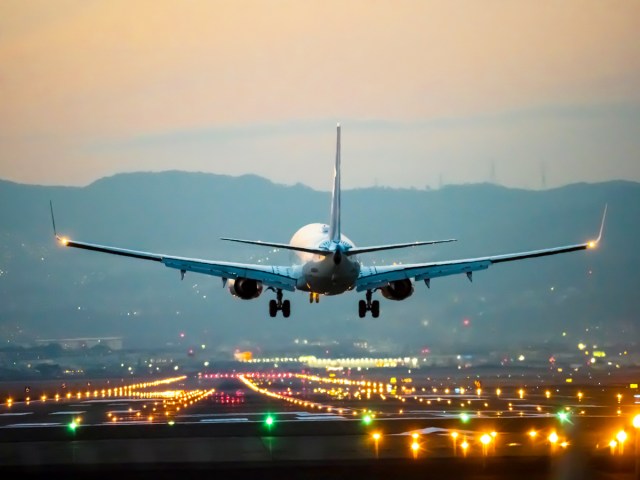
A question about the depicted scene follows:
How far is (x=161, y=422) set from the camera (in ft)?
222

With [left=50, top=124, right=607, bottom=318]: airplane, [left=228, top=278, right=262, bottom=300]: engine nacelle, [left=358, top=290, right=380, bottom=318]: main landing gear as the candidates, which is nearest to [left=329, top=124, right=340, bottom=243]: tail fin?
[left=50, top=124, right=607, bottom=318]: airplane

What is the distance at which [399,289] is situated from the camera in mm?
78375

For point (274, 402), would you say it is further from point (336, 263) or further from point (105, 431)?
point (105, 431)

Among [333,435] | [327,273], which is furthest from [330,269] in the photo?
[333,435]

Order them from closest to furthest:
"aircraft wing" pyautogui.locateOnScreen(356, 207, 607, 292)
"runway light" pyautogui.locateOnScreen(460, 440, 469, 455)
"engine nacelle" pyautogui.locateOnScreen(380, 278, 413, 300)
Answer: "runway light" pyautogui.locateOnScreen(460, 440, 469, 455)
"aircraft wing" pyautogui.locateOnScreen(356, 207, 607, 292)
"engine nacelle" pyautogui.locateOnScreen(380, 278, 413, 300)

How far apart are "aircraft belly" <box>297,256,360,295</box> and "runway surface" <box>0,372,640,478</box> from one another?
7.49 metres

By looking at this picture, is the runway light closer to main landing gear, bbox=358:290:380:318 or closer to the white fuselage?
the white fuselage

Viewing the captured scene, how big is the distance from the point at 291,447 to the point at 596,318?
150 metres

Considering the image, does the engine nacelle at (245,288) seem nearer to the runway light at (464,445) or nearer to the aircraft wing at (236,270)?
the aircraft wing at (236,270)

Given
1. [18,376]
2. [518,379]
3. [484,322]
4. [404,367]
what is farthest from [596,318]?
[18,376]

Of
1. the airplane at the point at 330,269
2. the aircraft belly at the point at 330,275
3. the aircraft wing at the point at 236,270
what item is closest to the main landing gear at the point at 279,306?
the airplane at the point at 330,269

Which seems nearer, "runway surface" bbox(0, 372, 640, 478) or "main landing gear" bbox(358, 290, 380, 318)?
"runway surface" bbox(0, 372, 640, 478)

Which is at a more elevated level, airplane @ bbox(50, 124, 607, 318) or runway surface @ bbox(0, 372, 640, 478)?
→ airplane @ bbox(50, 124, 607, 318)

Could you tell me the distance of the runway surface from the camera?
4109cm
